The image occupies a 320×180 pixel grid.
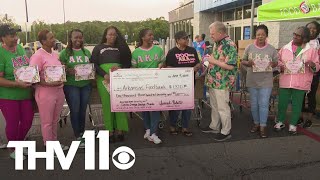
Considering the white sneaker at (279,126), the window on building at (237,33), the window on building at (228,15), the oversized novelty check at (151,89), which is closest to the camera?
the oversized novelty check at (151,89)

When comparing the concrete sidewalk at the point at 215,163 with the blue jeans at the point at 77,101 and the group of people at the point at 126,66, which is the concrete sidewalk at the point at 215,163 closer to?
the group of people at the point at 126,66

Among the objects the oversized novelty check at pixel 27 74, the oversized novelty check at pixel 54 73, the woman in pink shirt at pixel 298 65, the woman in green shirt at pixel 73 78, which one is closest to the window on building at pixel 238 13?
the woman in pink shirt at pixel 298 65

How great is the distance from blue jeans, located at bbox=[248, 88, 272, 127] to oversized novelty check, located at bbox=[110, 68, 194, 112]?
1092 mm

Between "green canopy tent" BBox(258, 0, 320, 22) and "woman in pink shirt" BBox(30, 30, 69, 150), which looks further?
"green canopy tent" BBox(258, 0, 320, 22)

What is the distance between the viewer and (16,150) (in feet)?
14.4

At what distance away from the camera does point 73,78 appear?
15.3ft

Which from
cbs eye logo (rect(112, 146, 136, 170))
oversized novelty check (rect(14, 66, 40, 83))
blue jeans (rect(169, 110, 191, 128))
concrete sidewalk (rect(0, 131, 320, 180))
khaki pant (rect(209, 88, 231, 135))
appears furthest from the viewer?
blue jeans (rect(169, 110, 191, 128))

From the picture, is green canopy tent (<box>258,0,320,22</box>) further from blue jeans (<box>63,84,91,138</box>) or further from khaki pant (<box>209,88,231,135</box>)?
blue jeans (<box>63,84,91,138</box>)

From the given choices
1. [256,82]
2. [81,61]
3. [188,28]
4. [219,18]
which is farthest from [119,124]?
[188,28]

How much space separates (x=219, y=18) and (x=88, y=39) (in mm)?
43200

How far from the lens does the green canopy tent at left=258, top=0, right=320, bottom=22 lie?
20.3ft

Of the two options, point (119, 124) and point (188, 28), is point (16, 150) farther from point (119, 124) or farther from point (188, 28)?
point (188, 28)

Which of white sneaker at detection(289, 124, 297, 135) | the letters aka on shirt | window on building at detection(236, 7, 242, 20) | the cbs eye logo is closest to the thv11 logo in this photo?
the cbs eye logo

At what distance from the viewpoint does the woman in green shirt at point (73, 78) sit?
4609mm
